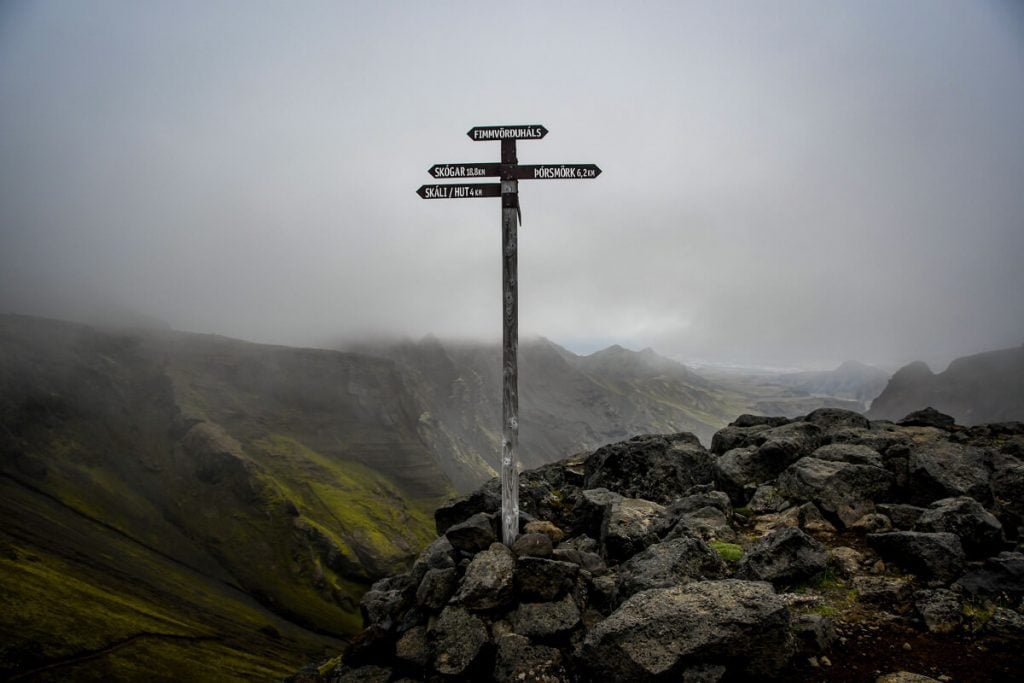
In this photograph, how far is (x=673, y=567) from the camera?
36.4ft

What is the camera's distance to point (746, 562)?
466 inches

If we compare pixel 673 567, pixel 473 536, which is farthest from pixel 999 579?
pixel 473 536

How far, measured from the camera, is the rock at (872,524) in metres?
13.1

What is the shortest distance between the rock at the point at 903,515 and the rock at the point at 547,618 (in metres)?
9.33

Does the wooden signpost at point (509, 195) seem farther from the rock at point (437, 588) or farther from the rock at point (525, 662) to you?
the rock at point (525, 662)

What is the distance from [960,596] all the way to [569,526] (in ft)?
34.7

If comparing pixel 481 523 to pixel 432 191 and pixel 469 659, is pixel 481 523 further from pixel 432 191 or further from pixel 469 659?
pixel 432 191

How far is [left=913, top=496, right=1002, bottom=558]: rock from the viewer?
11.4 m

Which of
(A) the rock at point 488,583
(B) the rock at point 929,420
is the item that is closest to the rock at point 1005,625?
(A) the rock at point 488,583

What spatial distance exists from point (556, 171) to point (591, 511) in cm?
1125

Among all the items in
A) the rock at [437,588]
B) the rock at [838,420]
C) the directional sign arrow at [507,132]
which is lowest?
the rock at [437,588]

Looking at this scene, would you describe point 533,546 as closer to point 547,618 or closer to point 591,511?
point 547,618

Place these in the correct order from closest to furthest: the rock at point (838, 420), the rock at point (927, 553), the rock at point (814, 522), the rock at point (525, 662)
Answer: the rock at point (525, 662), the rock at point (927, 553), the rock at point (814, 522), the rock at point (838, 420)

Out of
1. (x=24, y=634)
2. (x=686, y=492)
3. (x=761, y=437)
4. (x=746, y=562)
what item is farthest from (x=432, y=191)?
(x=24, y=634)
